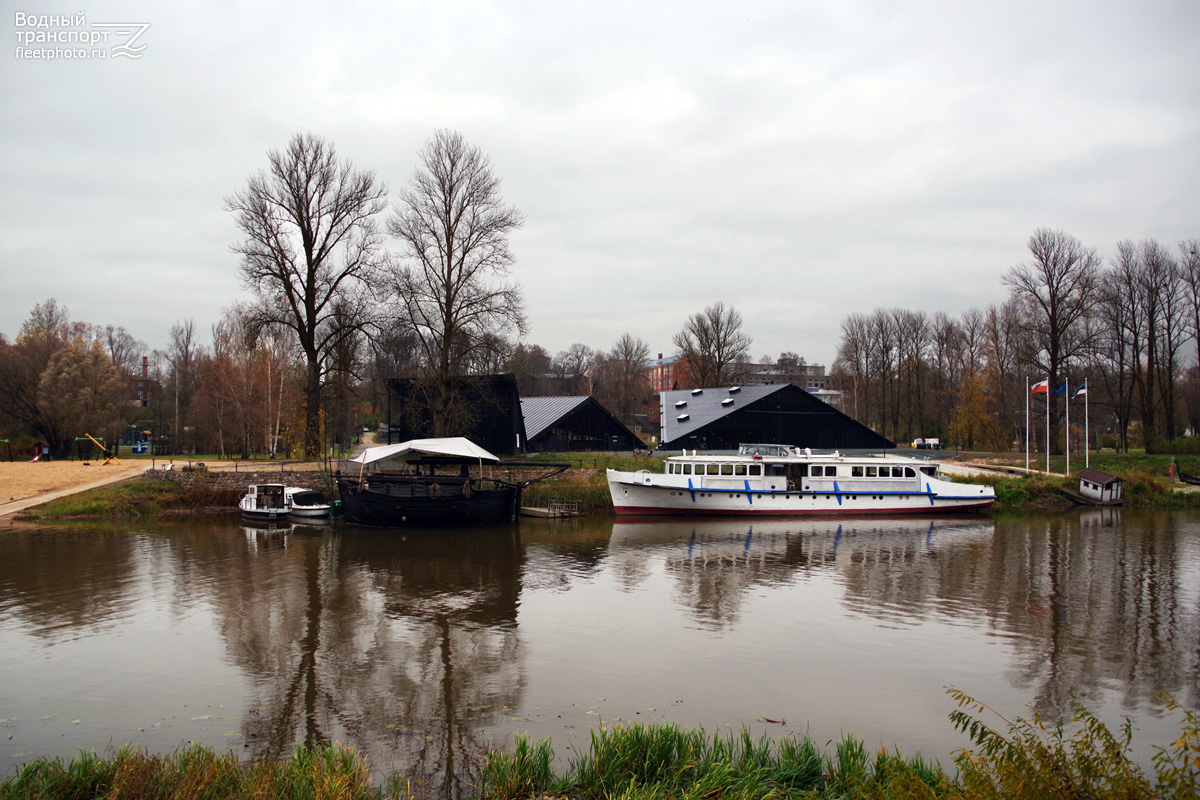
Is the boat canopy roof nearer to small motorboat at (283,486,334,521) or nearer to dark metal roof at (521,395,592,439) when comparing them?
small motorboat at (283,486,334,521)

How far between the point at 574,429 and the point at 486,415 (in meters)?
7.74

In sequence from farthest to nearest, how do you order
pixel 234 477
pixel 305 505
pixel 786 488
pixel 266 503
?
1. pixel 234 477
2. pixel 786 488
3. pixel 305 505
4. pixel 266 503

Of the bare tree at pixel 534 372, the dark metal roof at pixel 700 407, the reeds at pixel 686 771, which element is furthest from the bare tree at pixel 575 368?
the reeds at pixel 686 771

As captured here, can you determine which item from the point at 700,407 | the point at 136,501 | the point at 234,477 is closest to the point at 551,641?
the point at 136,501

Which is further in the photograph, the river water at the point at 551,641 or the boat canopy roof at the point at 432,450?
the boat canopy roof at the point at 432,450

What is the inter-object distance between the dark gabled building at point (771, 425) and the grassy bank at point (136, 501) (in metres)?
27.1

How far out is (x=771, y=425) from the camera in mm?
50594

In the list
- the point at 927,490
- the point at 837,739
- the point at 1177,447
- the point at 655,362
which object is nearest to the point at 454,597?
the point at 837,739

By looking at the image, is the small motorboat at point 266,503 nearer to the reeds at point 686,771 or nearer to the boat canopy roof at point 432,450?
the boat canopy roof at point 432,450

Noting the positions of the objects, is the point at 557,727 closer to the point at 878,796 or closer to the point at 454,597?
the point at 878,796

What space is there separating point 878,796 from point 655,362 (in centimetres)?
16893

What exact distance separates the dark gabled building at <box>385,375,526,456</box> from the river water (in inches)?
581

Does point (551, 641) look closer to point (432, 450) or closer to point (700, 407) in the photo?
point (432, 450)

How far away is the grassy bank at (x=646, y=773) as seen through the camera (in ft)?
20.6
